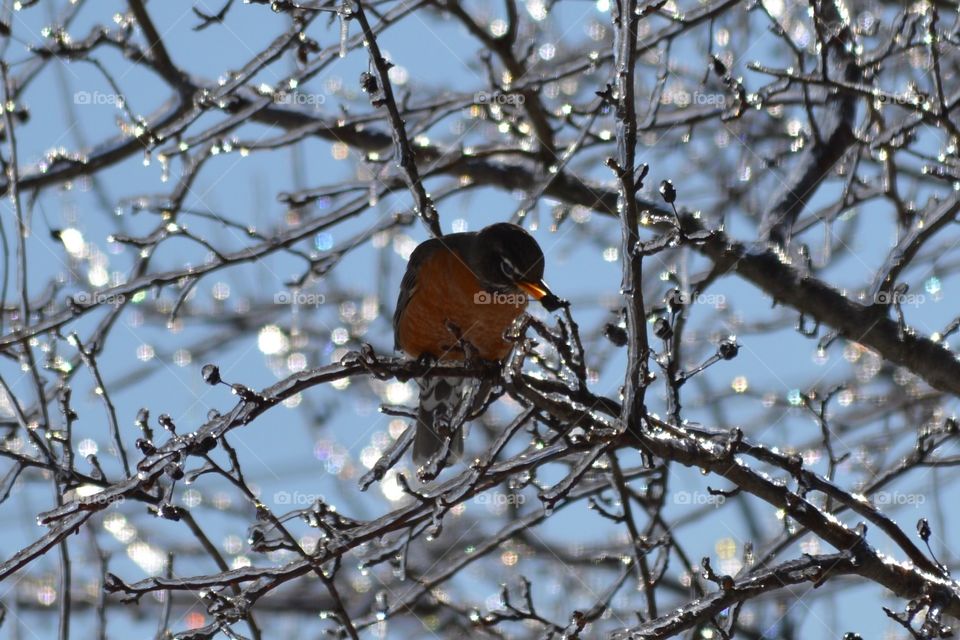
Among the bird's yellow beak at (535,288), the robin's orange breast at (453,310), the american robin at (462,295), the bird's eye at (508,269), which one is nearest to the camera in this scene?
the bird's yellow beak at (535,288)

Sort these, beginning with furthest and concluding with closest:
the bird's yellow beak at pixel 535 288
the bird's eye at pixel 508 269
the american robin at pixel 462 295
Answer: the american robin at pixel 462 295 → the bird's eye at pixel 508 269 → the bird's yellow beak at pixel 535 288

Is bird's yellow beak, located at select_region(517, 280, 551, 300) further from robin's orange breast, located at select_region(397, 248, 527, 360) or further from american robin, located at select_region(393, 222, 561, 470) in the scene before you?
robin's orange breast, located at select_region(397, 248, 527, 360)

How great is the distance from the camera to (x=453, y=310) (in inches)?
184

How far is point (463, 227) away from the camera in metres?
5.79

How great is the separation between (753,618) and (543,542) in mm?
1134

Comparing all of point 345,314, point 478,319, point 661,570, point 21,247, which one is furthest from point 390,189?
point 345,314

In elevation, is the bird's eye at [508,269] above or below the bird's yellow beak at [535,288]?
above

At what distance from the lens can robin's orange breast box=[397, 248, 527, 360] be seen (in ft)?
15.2

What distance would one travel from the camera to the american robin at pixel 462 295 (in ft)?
14.7

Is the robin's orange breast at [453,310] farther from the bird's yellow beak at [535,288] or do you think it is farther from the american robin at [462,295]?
the bird's yellow beak at [535,288]

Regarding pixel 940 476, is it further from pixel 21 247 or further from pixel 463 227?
pixel 21 247

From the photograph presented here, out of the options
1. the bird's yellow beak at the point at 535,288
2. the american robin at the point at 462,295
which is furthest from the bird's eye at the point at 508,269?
the bird's yellow beak at the point at 535,288

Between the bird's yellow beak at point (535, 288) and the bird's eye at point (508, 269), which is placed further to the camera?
the bird's eye at point (508, 269)

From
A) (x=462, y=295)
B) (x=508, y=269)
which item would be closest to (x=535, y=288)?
(x=508, y=269)
